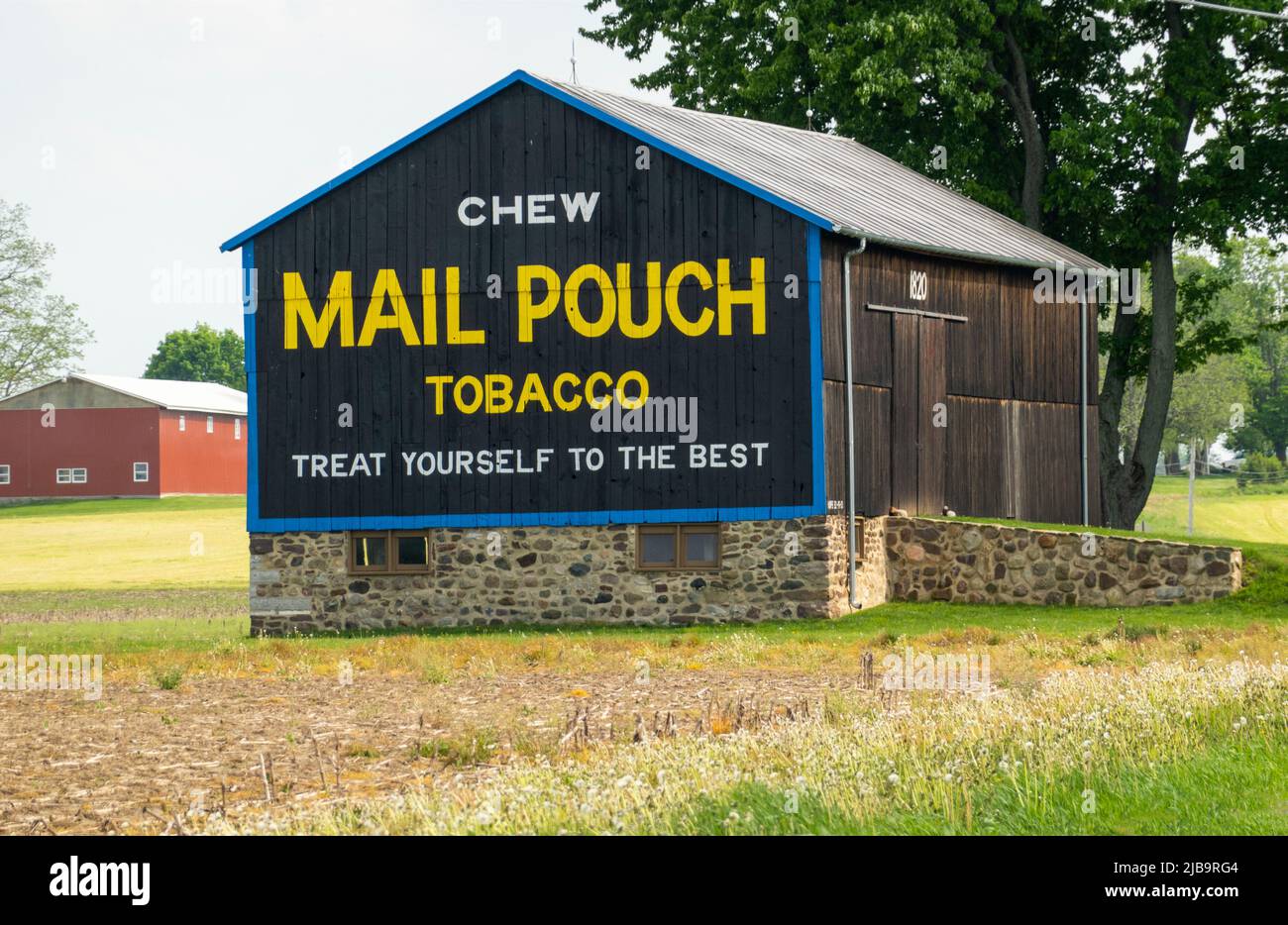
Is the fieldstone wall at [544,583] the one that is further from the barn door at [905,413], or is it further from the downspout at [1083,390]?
the downspout at [1083,390]

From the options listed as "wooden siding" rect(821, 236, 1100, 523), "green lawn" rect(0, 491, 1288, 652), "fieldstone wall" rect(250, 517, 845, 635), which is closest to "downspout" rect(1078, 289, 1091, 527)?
"wooden siding" rect(821, 236, 1100, 523)

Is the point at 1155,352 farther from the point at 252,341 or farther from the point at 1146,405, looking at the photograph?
the point at 252,341

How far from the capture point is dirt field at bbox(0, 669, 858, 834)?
1156 cm

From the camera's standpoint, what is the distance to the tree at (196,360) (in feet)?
485

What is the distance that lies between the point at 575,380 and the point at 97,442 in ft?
192

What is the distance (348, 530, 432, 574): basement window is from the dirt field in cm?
990

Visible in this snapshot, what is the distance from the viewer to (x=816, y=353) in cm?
2842

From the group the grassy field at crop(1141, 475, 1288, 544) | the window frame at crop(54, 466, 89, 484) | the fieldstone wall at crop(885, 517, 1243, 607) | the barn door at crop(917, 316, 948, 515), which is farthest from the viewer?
the window frame at crop(54, 466, 89, 484)

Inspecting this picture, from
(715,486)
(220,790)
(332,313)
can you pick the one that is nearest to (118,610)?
(332,313)

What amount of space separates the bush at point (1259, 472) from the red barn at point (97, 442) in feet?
185

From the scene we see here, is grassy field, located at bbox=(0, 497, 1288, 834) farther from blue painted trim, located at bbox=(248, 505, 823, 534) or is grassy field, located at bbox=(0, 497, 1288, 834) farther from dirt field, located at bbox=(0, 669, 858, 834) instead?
blue painted trim, located at bbox=(248, 505, 823, 534)

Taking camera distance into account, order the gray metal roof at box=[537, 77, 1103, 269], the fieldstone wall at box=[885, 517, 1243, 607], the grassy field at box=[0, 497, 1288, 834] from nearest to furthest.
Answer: the grassy field at box=[0, 497, 1288, 834] < the fieldstone wall at box=[885, 517, 1243, 607] < the gray metal roof at box=[537, 77, 1103, 269]

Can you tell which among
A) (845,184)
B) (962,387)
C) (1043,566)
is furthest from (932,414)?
(845,184)
